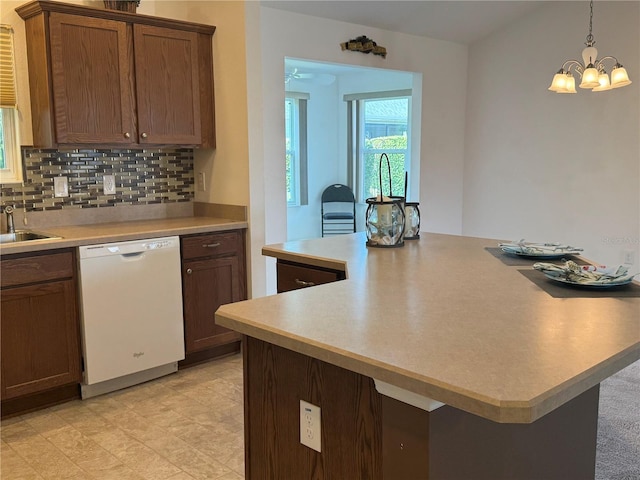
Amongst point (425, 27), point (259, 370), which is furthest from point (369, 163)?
point (259, 370)

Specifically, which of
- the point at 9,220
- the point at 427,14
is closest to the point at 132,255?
the point at 9,220

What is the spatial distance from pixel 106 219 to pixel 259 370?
→ 8.00 ft

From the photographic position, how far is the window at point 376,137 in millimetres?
6918

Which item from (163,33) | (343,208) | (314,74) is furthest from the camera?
(343,208)

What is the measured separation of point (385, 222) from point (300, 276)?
0.45 m

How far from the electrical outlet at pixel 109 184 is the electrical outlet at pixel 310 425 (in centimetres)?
265

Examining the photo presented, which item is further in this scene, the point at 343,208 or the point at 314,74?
the point at 343,208

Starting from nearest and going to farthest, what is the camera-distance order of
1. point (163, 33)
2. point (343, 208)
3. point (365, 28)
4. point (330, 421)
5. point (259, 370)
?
point (330, 421) < point (259, 370) < point (163, 33) < point (365, 28) < point (343, 208)

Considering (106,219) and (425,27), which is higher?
(425,27)

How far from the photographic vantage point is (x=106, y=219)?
373cm

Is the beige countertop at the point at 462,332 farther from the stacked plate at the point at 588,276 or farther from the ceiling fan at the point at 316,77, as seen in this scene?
the ceiling fan at the point at 316,77

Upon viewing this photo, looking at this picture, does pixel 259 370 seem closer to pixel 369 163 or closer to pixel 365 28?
pixel 365 28

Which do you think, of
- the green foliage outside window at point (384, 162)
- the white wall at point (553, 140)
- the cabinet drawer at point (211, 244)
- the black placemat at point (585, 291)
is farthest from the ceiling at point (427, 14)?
the black placemat at point (585, 291)

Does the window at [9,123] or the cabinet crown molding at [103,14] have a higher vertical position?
the cabinet crown molding at [103,14]
